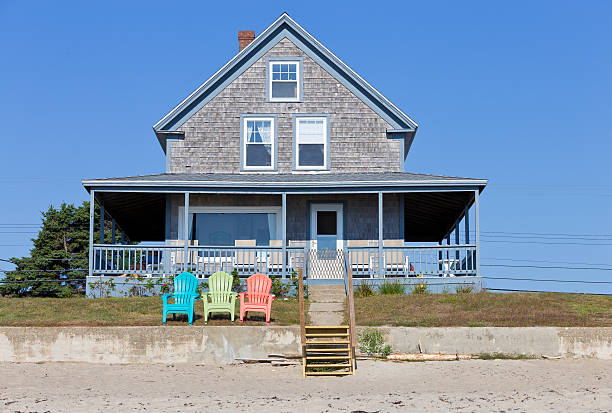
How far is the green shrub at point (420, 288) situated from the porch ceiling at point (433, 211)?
3.01m

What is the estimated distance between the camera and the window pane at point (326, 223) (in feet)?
76.6

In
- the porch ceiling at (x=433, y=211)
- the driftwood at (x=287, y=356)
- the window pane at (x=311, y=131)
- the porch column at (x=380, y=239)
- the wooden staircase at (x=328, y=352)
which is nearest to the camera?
the wooden staircase at (x=328, y=352)

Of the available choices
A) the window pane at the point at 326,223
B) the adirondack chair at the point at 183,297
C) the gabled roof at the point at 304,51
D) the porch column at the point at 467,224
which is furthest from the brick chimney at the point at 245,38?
the adirondack chair at the point at 183,297

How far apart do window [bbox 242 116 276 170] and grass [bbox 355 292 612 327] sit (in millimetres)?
6213

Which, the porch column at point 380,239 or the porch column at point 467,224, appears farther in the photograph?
the porch column at point 467,224

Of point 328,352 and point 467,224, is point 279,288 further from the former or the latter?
point 328,352

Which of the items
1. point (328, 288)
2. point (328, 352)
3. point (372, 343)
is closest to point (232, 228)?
point (328, 288)

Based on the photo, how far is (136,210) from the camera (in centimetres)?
2492

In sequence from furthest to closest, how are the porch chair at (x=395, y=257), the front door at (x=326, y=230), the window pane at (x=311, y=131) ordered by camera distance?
the window pane at (x=311, y=131) → the front door at (x=326, y=230) → the porch chair at (x=395, y=257)

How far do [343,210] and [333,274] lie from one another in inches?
95.5

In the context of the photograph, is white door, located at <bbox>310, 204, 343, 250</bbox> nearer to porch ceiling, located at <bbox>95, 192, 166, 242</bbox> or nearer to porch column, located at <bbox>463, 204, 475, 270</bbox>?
porch column, located at <bbox>463, 204, 475, 270</bbox>

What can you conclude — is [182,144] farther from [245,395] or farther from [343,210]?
[245,395]

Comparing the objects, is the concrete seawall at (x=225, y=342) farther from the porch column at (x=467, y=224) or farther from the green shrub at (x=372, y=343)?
the porch column at (x=467, y=224)

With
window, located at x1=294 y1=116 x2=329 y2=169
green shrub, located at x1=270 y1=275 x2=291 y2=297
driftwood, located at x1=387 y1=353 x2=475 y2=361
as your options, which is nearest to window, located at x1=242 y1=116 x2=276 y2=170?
window, located at x1=294 y1=116 x2=329 y2=169
